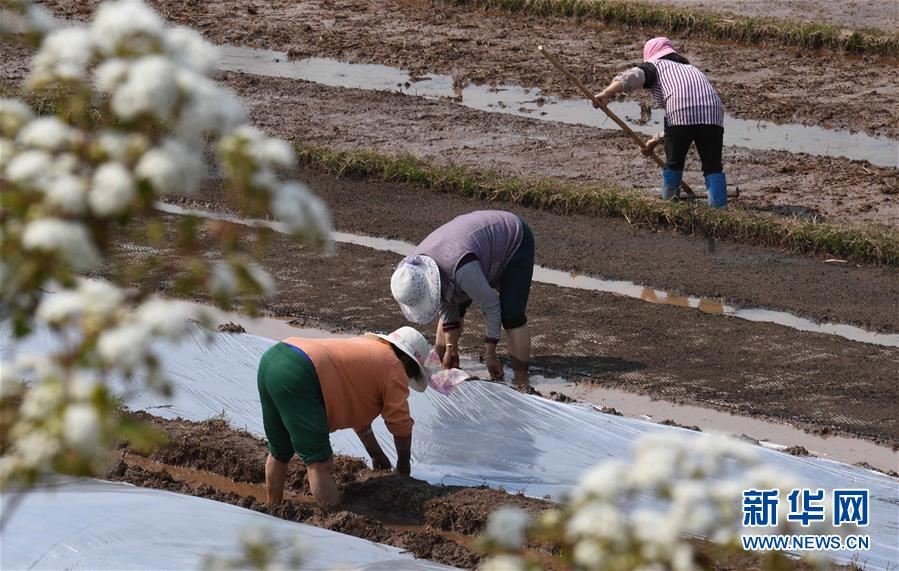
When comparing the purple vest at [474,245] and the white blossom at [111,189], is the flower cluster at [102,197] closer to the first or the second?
the white blossom at [111,189]

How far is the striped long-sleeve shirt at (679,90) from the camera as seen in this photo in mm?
8461

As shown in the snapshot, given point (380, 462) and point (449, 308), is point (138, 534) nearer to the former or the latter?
point (380, 462)

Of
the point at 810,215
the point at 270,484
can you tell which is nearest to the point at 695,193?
the point at 810,215

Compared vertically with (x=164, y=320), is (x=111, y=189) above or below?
above

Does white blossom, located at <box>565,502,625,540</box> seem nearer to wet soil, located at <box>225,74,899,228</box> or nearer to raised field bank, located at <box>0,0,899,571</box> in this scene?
raised field bank, located at <box>0,0,899,571</box>

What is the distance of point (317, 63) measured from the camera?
46.4 ft

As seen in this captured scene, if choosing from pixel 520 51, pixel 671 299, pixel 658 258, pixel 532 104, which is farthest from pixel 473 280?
pixel 520 51

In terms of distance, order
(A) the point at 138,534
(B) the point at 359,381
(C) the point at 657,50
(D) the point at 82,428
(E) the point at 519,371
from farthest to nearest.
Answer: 1. (C) the point at 657,50
2. (E) the point at 519,371
3. (B) the point at 359,381
4. (A) the point at 138,534
5. (D) the point at 82,428

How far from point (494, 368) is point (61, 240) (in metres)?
4.65

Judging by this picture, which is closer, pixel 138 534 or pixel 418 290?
pixel 138 534

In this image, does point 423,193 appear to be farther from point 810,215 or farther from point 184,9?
point 184,9

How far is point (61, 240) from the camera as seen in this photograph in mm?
1561

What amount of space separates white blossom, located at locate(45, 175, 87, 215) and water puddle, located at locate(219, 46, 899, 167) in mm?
9521

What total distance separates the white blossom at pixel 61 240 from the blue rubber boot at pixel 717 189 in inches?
292
